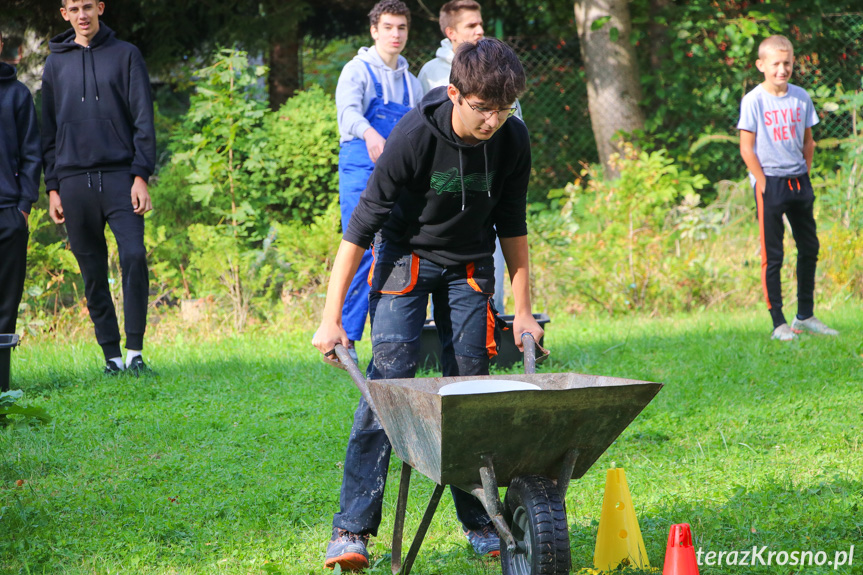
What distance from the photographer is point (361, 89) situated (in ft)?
17.9

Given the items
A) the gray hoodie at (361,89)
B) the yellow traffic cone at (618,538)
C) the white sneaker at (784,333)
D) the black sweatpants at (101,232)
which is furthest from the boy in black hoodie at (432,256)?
the white sneaker at (784,333)

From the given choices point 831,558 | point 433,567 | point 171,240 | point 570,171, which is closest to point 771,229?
point 831,558

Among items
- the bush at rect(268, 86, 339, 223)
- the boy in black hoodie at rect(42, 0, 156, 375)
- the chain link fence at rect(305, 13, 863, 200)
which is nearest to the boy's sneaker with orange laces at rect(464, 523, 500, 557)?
the boy in black hoodie at rect(42, 0, 156, 375)

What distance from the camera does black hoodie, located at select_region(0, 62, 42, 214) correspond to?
524 centimetres

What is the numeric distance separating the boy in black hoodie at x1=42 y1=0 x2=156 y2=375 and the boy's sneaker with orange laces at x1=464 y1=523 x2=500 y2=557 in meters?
3.15

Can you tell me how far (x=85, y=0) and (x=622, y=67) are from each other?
6.77m

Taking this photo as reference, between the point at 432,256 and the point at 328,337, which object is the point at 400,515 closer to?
the point at 328,337

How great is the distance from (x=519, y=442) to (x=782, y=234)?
4.87 metres

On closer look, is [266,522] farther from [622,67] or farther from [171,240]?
[622,67]

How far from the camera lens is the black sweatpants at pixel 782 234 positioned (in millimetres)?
6449

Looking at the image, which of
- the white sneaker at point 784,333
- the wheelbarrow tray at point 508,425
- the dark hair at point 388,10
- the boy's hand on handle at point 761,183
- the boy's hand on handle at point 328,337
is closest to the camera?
the wheelbarrow tray at point 508,425

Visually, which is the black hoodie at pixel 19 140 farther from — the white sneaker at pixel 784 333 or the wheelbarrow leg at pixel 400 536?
the white sneaker at pixel 784 333

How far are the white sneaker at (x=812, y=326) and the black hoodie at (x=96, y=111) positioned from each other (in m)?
4.71

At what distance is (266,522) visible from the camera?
340 centimetres
